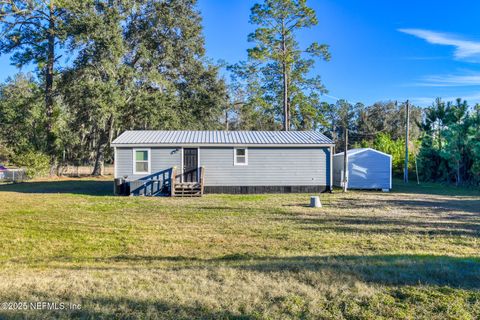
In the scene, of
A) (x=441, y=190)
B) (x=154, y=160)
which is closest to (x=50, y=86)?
(x=154, y=160)

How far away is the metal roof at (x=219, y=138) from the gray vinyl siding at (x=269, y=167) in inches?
13.2

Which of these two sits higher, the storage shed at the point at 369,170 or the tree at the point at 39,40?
the tree at the point at 39,40

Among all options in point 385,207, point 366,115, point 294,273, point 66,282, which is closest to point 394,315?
point 294,273

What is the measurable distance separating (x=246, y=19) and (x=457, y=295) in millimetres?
24182

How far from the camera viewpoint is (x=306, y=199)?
1260cm

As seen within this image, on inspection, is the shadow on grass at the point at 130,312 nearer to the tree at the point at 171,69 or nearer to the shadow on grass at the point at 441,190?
the shadow on grass at the point at 441,190

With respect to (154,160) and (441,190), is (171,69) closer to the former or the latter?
(154,160)

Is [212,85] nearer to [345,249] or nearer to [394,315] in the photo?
[345,249]

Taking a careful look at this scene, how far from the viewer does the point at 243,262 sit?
4914 millimetres

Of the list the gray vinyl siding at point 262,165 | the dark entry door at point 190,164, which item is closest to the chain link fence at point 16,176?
the gray vinyl siding at point 262,165

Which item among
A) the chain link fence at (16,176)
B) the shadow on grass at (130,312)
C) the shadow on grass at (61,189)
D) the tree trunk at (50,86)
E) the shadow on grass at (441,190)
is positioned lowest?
the shadow on grass at (130,312)

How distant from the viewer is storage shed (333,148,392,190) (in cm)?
1691

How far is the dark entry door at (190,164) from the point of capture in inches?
578

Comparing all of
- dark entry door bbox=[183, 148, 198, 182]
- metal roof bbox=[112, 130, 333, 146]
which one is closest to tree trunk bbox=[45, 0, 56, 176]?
metal roof bbox=[112, 130, 333, 146]
